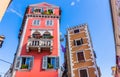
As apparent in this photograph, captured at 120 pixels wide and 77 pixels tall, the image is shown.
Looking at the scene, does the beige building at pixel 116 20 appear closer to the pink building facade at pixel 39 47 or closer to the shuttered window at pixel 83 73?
the shuttered window at pixel 83 73

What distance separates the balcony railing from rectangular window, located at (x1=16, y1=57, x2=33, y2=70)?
1156mm

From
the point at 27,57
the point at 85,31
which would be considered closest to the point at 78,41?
the point at 85,31

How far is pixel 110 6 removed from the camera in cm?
1559

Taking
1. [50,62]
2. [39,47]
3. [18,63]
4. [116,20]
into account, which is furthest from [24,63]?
[116,20]

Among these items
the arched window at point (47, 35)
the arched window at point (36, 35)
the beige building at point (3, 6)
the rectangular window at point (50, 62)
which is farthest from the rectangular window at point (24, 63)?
the beige building at point (3, 6)

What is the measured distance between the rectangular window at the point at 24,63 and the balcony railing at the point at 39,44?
1.16 metres

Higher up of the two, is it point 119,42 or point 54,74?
point 119,42

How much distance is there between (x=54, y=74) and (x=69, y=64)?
3.68 m

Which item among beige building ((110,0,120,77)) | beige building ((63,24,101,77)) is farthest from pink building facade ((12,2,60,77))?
beige building ((110,0,120,77))

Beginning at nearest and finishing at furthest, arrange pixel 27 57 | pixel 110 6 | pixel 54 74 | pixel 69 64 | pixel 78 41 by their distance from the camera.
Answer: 1. pixel 110 6
2. pixel 54 74
3. pixel 27 57
4. pixel 69 64
5. pixel 78 41

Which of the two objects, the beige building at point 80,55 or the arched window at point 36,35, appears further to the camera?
the arched window at point 36,35

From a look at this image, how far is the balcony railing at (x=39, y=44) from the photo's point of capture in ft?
76.4

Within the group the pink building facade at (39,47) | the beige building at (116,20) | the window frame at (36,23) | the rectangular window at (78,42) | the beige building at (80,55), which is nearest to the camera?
the beige building at (116,20)

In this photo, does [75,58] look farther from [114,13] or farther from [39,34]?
[114,13]
